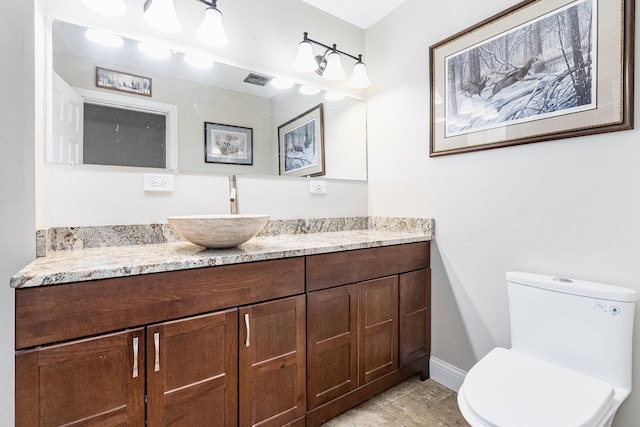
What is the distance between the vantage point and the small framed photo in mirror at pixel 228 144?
1.70 meters

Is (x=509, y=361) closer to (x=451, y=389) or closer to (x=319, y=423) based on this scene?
(x=451, y=389)

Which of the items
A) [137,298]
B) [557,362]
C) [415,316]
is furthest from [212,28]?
[557,362]

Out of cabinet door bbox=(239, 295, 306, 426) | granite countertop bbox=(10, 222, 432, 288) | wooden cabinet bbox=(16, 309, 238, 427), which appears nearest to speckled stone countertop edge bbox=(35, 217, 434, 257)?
granite countertop bbox=(10, 222, 432, 288)

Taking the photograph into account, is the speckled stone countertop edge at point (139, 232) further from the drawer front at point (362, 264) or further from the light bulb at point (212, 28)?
the light bulb at point (212, 28)

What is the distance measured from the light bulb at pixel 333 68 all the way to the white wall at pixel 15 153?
4.77ft

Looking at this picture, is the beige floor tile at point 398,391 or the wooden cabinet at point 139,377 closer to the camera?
the wooden cabinet at point 139,377

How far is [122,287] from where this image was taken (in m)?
0.98

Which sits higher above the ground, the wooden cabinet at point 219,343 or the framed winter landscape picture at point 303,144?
the framed winter landscape picture at point 303,144

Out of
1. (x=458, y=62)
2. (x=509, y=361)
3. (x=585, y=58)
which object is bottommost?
(x=509, y=361)

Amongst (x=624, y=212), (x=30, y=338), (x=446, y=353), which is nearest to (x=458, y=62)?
(x=624, y=212)

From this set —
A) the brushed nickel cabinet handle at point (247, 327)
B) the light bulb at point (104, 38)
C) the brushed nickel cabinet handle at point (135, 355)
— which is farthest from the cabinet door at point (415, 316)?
the light bulb at point (104, 38)

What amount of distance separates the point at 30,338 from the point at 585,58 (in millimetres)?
2205

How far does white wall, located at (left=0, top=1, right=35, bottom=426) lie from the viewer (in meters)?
1.01

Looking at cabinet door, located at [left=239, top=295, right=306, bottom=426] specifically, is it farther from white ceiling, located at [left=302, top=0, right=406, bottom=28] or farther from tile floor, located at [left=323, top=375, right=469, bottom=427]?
white ceiling, located at [left=302, top=0, right=406, bottom=28]
